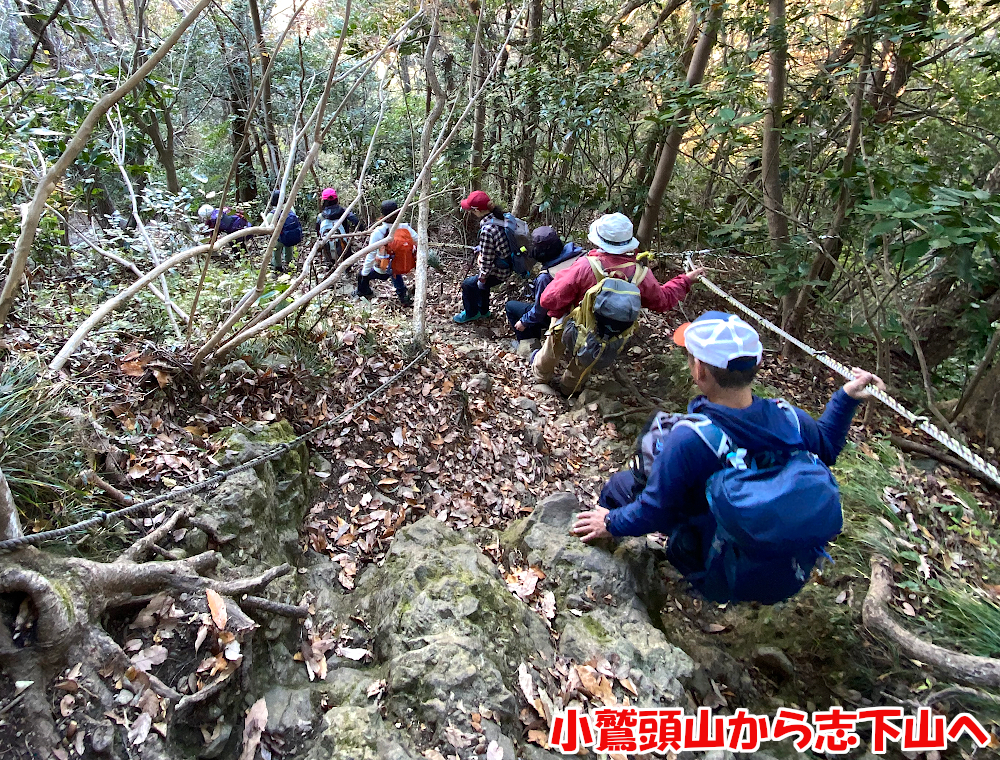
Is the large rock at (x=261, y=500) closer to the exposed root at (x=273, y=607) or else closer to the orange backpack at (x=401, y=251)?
the exposed root at (x=273, y=607)

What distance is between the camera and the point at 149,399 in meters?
3.48

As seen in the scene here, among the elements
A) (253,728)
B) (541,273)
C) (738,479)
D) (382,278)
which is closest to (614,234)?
(541,273)

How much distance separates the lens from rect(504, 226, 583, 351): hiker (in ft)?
21.2

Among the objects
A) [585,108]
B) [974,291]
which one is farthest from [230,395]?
[974,291]

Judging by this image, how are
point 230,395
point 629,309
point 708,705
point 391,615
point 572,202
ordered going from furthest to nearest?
point 572,202 < point 629,309 < point 230,395 < point 708,705 < point 391,615

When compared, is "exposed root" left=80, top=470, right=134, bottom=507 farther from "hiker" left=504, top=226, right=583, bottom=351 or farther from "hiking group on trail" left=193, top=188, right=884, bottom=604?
"hiker" left=504, top=226, right=583, bottom=351

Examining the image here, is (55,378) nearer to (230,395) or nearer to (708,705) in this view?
(230,395)

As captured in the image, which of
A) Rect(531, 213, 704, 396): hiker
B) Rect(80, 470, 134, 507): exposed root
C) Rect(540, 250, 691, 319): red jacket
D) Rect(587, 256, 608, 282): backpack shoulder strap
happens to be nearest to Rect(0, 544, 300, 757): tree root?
Rect(80, 470, 134, 507): exposed root

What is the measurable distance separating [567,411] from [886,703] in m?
3.95

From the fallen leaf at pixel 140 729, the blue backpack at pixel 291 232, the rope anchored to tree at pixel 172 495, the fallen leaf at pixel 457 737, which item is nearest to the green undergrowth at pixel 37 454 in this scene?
the rope anchored to tree at pixel 172 495

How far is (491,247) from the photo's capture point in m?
7.38

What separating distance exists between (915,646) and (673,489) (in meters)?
1.82

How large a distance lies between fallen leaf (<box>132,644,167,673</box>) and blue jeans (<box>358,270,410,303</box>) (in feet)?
22.6

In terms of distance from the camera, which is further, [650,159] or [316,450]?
[650,159]
